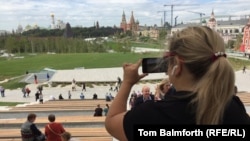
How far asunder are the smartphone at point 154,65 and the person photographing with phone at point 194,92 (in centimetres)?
6

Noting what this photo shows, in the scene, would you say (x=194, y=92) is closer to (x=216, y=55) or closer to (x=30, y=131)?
(x=216, y=55)

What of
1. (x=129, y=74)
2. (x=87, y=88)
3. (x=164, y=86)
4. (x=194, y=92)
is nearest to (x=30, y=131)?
(x=164, y=86)

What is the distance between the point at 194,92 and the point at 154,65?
1.17 feet

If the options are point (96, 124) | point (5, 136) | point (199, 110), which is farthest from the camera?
point (96, 124)

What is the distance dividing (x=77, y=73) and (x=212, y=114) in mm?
48580

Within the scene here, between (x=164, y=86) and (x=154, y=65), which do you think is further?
(x=164, y=86)

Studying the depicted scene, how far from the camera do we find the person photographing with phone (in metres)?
1.79

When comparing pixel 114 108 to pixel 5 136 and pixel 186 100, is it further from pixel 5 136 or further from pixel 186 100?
pixel 5 136

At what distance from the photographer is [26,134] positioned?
686 centimetres

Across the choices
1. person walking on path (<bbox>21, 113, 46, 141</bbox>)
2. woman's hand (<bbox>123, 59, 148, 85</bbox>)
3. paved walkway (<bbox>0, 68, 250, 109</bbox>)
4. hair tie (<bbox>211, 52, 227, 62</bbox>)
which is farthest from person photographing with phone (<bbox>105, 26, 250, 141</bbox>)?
paved walkway (<bbox>0, 68, 250, 109</bbox>)

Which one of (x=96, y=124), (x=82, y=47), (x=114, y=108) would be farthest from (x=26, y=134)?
(x=82, y=47)

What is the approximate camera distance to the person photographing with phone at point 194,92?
1.79 m

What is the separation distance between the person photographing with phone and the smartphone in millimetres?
58

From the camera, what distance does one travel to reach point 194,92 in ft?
5.98
